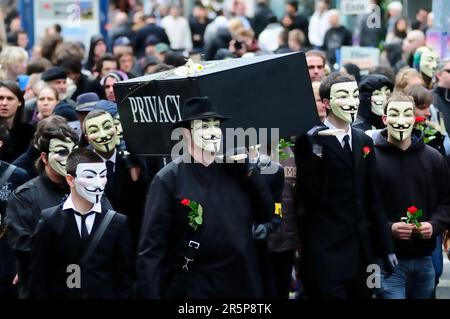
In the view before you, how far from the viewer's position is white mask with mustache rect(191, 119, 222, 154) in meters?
8.27

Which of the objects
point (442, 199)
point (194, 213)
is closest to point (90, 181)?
point (194, 213)

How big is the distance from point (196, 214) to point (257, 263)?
562 mm

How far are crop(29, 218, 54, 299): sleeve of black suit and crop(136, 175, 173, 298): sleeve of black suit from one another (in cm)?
56

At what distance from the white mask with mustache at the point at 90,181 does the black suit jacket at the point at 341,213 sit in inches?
63.2

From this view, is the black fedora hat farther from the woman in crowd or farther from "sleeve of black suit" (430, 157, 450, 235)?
the woman in crowd

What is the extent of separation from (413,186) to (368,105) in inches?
74.9

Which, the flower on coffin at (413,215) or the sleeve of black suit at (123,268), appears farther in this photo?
the flower on coffin at (413,215)

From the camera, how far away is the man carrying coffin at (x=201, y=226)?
812 centimetres

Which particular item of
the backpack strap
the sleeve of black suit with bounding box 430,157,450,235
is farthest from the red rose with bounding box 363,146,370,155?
the backpack strap

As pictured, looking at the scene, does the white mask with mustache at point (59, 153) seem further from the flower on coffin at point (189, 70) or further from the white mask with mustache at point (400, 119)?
the white mask with mustache at point (400, 119)

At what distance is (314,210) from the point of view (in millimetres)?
9367

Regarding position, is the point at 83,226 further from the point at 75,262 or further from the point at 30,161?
the point at 30,161

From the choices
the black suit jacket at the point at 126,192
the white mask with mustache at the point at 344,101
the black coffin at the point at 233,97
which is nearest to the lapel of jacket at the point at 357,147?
the white mask with mustache at the point at 344,101

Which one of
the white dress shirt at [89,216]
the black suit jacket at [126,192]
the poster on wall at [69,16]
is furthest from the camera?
the poster on wall at [69,16]
